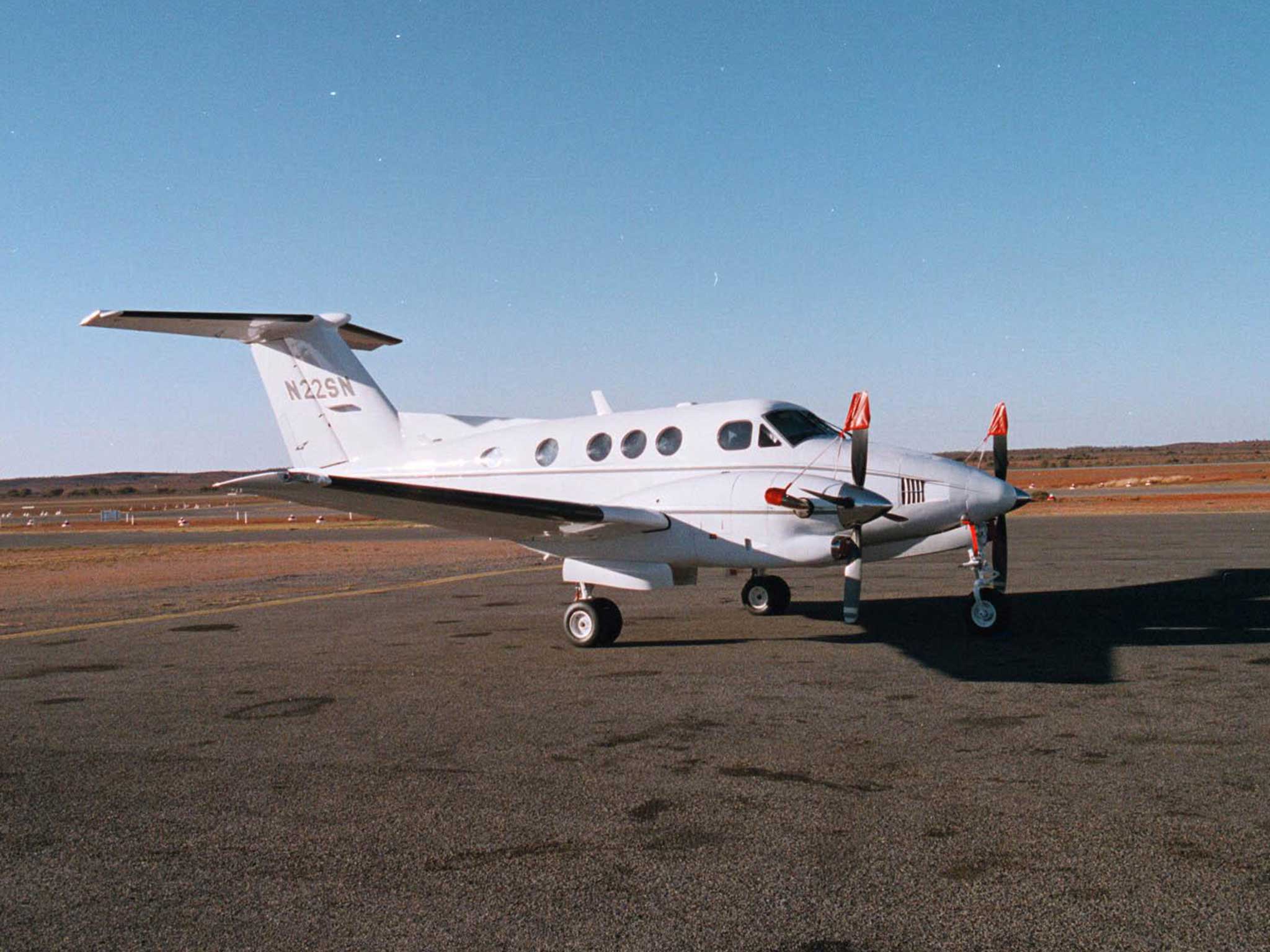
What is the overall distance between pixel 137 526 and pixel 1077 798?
204 ft

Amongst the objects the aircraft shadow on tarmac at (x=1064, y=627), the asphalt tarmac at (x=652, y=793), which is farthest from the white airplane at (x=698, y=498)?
the asphalt tarmac at (x=652, y=793)

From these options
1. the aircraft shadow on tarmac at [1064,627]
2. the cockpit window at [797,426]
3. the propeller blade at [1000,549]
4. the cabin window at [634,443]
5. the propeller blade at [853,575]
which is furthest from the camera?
the cabin window at [634,443]

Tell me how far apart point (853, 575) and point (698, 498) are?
2.23 meters

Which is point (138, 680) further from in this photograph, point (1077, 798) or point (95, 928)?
point (1077, 798)

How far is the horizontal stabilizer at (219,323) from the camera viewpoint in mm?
14664

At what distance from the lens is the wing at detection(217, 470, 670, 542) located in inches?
442

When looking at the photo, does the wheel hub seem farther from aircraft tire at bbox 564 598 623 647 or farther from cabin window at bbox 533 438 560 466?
cabin window at bbox 533 438 560 466

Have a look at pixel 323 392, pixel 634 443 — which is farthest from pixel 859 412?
pixel 323 392

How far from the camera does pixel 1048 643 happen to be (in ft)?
37.4

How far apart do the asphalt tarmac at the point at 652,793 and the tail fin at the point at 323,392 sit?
4.98m

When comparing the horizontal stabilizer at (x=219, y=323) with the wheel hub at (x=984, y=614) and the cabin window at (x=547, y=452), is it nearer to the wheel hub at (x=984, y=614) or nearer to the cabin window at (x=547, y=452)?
the cabin window at (x=547, y=452)

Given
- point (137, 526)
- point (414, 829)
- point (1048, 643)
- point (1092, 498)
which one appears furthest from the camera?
point (137, 526)

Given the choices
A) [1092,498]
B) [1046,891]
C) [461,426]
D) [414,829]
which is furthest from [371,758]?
[1092,498]

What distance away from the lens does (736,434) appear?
12.8m
